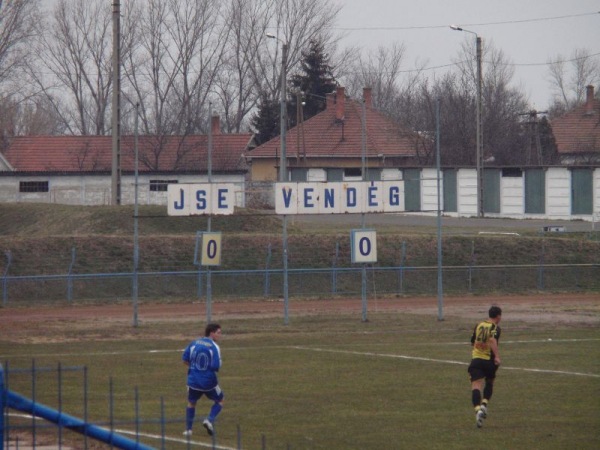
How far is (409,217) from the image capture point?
5931cm

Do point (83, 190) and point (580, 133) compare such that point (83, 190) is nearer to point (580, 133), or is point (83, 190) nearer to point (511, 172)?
point (511, 172)

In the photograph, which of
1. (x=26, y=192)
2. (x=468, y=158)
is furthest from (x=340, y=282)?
(x=468, y=158)

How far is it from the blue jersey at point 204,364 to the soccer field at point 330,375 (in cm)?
76

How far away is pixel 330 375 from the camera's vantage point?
1945 centimetres

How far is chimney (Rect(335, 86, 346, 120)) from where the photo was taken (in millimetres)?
73688

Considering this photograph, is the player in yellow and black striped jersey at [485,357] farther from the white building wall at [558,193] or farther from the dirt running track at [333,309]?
the white building wall at [558,193]

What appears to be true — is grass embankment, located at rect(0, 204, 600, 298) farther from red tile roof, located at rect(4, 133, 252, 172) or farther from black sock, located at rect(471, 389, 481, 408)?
black sock, located at rect(471, 389, 481, 408)

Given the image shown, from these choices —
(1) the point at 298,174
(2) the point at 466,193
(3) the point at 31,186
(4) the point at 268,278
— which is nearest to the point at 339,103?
(1) the point at 298,174

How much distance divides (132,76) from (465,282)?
38716 mm

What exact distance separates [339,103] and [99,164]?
60.2 ft

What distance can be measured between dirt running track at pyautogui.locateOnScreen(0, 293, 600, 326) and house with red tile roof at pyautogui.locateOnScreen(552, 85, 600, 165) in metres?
39.2

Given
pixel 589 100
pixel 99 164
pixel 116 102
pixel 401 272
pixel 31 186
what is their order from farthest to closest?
pixel 589 100 < pixel 99 164 < pixel 31 186 < pixel 401 272 < pixel 116 102

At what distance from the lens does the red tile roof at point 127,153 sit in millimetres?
66875

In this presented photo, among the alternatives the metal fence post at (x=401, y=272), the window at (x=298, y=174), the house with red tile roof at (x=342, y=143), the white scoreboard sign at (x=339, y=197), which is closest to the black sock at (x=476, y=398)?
the white scoreboard sign at (x=339, y=197)
